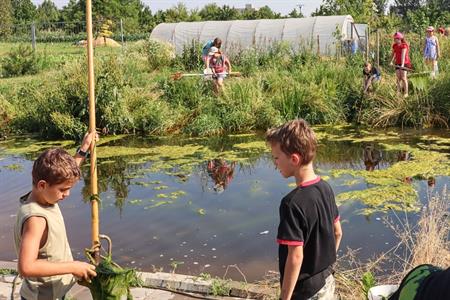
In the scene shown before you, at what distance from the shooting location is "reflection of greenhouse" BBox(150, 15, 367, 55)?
834 inches

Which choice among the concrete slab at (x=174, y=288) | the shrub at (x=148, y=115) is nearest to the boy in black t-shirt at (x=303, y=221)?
the concrete slab at (x=174, y=288)

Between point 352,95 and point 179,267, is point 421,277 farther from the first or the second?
point 352,95

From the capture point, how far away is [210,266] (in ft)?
16.9

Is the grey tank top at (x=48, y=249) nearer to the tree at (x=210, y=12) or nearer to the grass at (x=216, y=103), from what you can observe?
the grass at (x=216, y=103)

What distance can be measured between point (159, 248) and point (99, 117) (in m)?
6.51

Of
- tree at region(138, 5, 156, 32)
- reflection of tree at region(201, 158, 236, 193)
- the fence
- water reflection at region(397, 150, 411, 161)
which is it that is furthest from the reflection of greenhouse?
tree at region(138, 5, 156, 32)

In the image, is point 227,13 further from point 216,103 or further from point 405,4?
point 216,103

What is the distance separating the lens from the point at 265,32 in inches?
883

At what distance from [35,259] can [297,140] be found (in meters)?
1.21

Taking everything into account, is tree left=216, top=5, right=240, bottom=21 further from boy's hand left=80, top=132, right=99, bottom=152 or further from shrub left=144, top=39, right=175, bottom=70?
boy's hand left=80, top=132, right=99, bottom=152

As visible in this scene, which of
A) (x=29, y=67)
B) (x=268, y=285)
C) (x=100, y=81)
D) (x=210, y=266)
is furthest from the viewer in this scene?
(x=29, y=67)

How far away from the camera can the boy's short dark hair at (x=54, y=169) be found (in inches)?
94.7

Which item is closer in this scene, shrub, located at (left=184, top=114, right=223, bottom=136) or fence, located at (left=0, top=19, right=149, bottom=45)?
shrub, located at (left=184, top=114, right=223, bottom=136)

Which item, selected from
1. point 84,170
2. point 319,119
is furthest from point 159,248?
point 319,119
